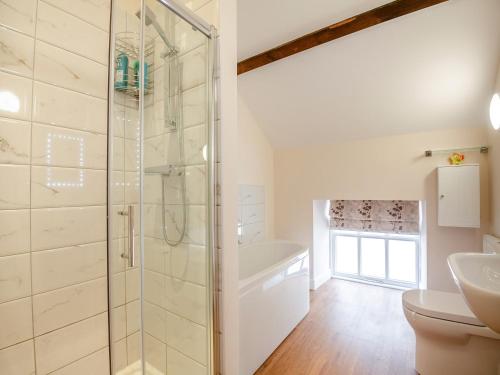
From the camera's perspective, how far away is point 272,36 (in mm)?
2281

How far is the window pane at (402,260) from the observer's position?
322 centimetres

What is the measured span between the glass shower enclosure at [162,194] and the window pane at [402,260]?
3.03m

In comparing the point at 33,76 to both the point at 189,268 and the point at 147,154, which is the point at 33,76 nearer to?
the point at 147,154

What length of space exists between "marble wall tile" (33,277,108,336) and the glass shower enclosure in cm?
20

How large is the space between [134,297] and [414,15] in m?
2.75

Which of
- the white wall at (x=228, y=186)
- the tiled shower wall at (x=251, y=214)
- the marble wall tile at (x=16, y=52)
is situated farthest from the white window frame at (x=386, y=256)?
the marble wall tile at (x=16, y=52)

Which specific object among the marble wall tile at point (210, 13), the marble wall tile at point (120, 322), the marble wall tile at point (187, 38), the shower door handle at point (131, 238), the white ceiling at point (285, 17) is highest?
the white ceiling at point (285, 17)

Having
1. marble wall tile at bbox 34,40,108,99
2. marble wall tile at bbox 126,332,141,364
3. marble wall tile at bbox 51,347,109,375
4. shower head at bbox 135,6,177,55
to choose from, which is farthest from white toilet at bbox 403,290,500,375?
marble wall tile at bbox 34,40,108,99

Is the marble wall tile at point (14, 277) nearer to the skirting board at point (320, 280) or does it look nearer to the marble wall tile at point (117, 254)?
the marble wall tile at point (117, 254)

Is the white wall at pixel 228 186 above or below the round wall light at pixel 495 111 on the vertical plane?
below

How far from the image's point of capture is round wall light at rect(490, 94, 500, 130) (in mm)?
2004

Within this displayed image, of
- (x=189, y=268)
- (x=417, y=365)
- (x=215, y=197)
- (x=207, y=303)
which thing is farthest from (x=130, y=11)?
(x=417, y=365)

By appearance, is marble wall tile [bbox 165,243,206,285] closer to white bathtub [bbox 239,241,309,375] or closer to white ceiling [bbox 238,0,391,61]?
white bathtub [bbox 239,241,309,375]

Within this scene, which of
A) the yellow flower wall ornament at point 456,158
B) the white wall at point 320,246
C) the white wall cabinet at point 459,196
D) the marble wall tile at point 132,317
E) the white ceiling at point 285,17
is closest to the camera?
the marble wall tile at point 132,317
